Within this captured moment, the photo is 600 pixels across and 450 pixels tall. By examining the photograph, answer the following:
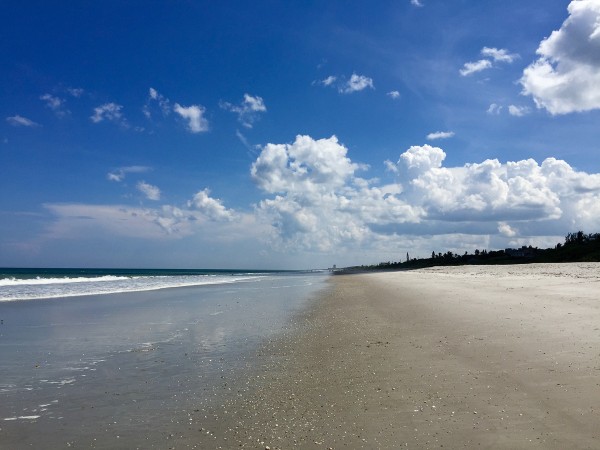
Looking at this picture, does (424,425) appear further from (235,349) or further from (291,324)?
(291,324)

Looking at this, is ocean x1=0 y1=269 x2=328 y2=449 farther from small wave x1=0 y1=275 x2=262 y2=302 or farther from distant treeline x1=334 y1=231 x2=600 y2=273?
distant treeline x1=334 y1=231 x2=600 y2=273

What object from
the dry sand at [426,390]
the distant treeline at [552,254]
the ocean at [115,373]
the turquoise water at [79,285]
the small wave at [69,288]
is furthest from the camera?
the distant treeline at [552,254]

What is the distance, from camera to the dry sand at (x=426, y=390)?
5414mm

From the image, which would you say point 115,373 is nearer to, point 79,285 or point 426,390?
point 426,390

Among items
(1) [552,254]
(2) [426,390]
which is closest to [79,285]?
(2) [426,390]

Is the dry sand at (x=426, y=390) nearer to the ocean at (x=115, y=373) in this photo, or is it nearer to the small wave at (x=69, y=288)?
the ocean at (x=115, y=373)

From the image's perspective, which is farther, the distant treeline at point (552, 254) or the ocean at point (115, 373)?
the distant treeline at point (552, 254)

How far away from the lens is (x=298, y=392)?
7.38 meters

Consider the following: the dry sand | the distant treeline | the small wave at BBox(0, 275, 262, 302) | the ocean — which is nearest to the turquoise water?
the small wave at BBox(0, 275, 262, 302)

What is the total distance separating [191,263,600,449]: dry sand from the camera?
5.41m

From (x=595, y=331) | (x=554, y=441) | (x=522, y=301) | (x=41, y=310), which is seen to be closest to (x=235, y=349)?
(x=554, y=441)

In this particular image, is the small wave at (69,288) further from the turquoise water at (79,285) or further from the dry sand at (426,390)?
the dry sand at (426,390)

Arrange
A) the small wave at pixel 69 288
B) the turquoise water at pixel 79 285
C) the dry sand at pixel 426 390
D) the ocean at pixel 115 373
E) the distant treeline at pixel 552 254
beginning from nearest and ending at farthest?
the dry sand at pixel 426 390, the ocean at pixel 115 373, the small wave at pixel 69 288, the turquoise water at pixel 79 285, the distant treeline at pixel 552 254

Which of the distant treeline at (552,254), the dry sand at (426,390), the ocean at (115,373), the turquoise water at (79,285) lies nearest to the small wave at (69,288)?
the turquoise water at (79,285)
